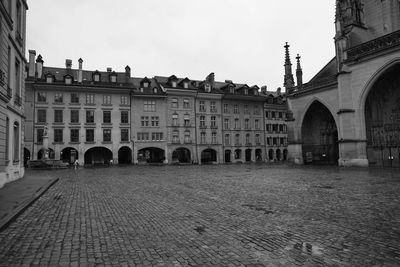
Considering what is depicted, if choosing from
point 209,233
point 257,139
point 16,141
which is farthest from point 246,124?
point 209,233

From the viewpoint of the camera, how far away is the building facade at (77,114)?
44.4 m

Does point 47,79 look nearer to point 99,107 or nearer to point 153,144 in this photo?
point 99,107

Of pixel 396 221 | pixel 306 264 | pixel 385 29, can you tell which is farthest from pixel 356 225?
pixel 385 29

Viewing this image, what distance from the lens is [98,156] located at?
49375mm

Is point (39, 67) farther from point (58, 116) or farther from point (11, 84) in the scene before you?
point (11, 84)

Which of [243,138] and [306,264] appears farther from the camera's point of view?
[243,138]

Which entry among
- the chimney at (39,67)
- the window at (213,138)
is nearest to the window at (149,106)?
the window at (213,138)

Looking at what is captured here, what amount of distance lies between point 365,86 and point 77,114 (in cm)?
4060

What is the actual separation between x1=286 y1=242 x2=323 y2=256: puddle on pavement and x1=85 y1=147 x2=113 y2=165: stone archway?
1840 inches

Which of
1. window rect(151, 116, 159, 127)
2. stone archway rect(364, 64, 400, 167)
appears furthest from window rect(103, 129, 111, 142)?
stone archway rect(364, 64, 400, 167)

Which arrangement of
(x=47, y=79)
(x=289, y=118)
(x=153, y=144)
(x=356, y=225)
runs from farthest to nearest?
1. (x=153, y=144)
2. (x=47, y=79)
3. (x=289, y=118)
4. (x=356, y=225)

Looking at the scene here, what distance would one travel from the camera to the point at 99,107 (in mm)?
47656

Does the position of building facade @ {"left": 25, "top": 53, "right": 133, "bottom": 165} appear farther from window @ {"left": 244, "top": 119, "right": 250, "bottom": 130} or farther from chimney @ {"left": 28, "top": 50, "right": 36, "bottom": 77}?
window @ {"left": 244, "top": 119, "right": 250, "bottom": 130}

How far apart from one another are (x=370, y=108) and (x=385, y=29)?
30.2ft
